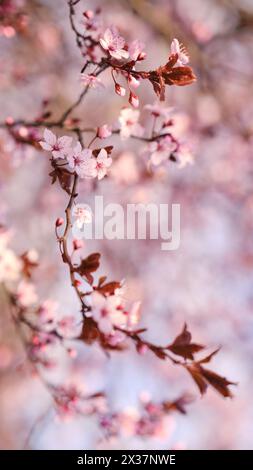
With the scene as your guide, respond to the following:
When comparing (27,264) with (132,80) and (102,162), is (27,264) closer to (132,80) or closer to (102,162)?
(102,162)

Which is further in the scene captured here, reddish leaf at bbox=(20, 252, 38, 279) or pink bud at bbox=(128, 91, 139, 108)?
reddish leaf at bbox=(20, 252, 38, 279)

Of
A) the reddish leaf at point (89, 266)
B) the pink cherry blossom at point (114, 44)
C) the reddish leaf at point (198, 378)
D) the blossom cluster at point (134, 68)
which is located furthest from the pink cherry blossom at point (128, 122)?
the reddish leaf at point (198, 378)

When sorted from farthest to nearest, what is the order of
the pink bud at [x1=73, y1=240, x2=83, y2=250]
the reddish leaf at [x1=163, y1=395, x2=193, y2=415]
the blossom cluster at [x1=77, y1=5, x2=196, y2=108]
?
the reddish leaf at [x1=163, y1=395, x2=193, y2=415] < the pink bud at [x1=73, y1=240, x2=83, y2=250] < the blossom cluster at [x1=77, y1=5, x2=196, y2=108]

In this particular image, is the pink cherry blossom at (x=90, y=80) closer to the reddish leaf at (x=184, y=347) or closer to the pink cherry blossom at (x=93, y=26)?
the pink cherry blossom at (x=93, y=26)

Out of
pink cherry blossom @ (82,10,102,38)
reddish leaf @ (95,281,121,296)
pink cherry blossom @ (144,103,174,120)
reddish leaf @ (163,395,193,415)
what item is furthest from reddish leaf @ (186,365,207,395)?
pink cherry blossom @ (82,10,102,38)

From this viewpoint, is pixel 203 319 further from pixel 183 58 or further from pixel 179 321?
pixel 183 58

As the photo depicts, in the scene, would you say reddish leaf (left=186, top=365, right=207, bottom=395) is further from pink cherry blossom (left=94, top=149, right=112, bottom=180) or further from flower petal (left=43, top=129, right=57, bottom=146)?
flower petal (left=43, top=129, right=57, bottom=146)

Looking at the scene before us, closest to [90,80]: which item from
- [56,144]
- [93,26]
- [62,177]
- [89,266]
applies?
[56,144]
